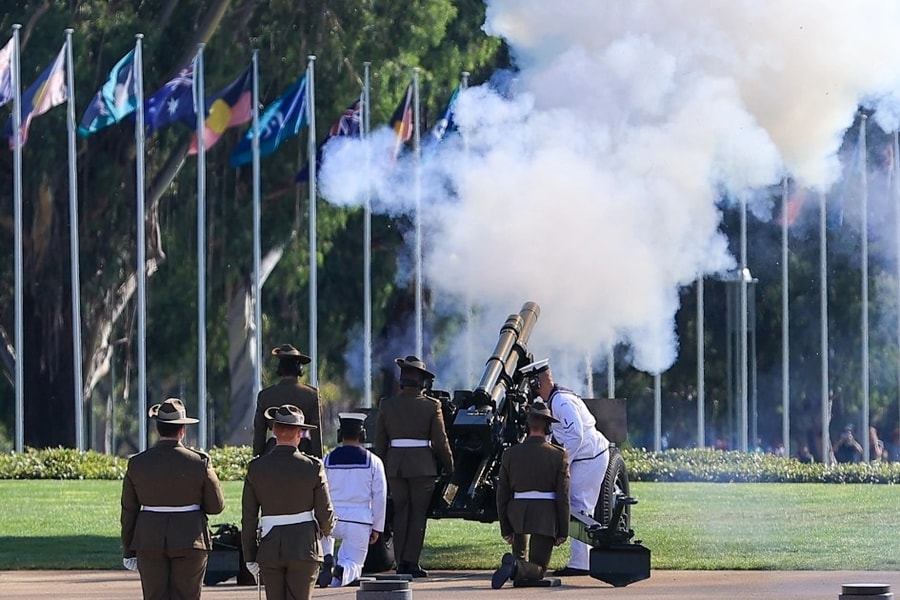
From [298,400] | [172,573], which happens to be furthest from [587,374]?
[172,573]

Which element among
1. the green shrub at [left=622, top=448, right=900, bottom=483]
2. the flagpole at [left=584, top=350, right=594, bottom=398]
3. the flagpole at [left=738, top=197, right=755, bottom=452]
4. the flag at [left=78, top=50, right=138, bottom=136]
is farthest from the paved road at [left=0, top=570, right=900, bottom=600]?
the flag at [left=78, top=50, right=138, bottom=136]

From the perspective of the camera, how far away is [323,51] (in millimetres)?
42000

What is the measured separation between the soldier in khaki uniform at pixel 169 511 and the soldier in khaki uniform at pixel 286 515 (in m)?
0.28

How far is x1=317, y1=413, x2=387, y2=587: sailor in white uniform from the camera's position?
16109 mm

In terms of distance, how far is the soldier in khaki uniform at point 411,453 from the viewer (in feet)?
55.9

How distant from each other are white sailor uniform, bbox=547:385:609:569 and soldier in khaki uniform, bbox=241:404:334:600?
15.7 ft

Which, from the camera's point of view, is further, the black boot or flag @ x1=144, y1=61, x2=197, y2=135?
flag @ x1=144, y1=61, x2=197, y2=135

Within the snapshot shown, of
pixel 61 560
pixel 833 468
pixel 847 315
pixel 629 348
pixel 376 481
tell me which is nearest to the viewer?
pixel 376 481

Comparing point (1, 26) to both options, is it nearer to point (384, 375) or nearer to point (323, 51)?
point (323, 51)

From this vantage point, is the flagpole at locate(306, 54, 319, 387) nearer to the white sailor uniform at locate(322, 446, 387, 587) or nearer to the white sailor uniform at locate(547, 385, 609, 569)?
the white sailor uniform at locate(547, 385, 609, 569)

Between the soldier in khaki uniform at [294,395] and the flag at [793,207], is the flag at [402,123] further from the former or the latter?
the soldier in khaki uniform at [294,395]

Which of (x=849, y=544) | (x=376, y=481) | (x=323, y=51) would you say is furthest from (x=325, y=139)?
(x=376, y=481)

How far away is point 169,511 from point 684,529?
33.8 ft

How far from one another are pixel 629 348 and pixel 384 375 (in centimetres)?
1664
